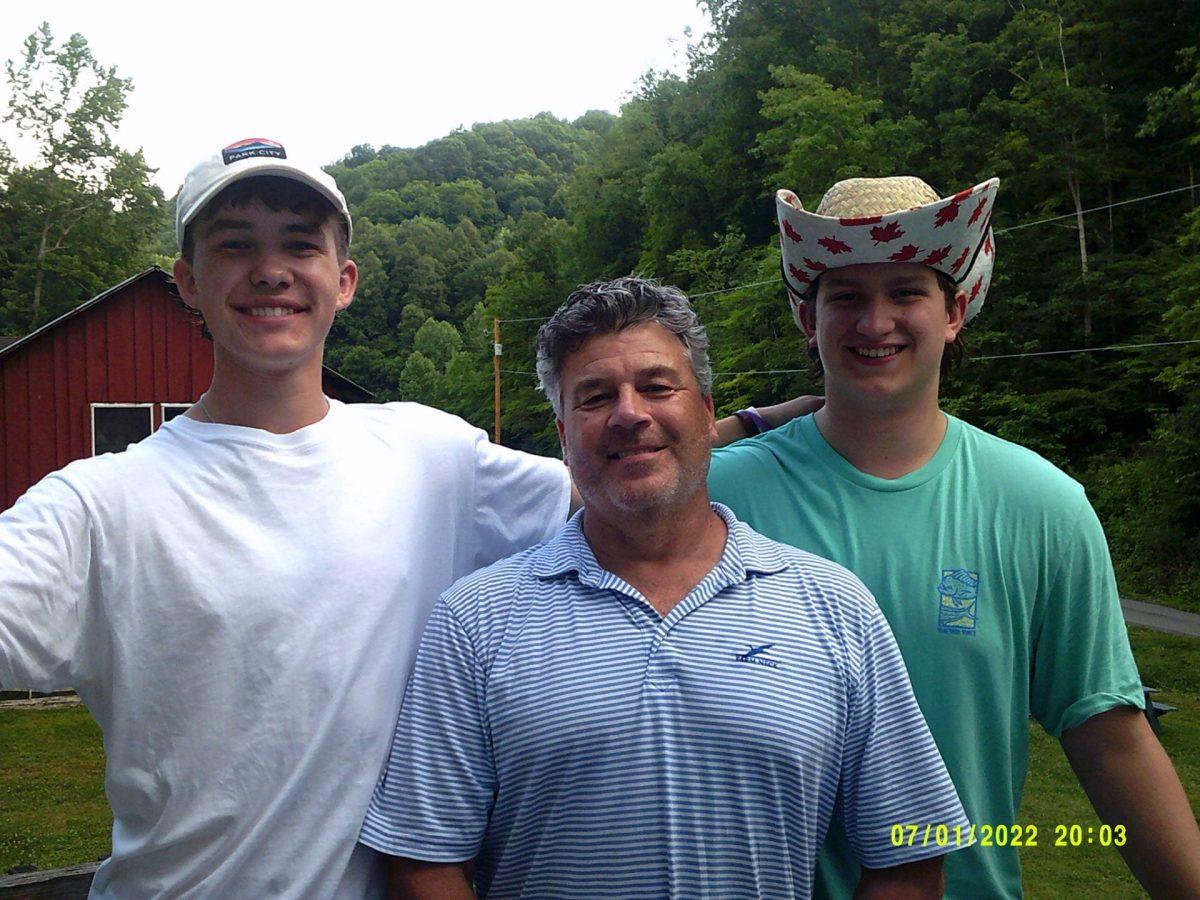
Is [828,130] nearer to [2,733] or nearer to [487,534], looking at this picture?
[2,733]

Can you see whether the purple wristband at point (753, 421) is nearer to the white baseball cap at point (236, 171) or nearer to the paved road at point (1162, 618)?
the white baseball cap at point (236, 171)

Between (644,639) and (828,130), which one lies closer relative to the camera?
(644,639)

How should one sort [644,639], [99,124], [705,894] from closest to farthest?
[705,894], [644,639], [99,124]

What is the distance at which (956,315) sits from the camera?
2.38m

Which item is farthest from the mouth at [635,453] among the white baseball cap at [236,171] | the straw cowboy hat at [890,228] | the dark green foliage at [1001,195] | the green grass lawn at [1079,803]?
the dark green foliage at [1001,195]

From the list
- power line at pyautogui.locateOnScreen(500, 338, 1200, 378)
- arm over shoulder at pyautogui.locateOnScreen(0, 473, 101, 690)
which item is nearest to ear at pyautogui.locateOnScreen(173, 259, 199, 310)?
arm over shoulder at pyautogui.locateOnScreen(0, 473, 101, 690)

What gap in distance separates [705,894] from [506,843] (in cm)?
37

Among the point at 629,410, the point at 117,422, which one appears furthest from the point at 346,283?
the point at 117,422

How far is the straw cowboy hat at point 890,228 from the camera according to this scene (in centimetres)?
218

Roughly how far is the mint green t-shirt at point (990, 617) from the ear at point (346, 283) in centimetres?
122

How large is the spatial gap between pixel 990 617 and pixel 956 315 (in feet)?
2.39

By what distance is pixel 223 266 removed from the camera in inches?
84.7

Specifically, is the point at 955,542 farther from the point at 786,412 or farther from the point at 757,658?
the point at 786,412

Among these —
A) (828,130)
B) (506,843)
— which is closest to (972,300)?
(506,843)
